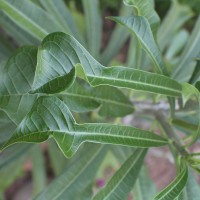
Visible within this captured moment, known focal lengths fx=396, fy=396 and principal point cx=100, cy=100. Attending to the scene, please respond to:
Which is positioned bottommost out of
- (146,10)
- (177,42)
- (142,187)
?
(177,42)

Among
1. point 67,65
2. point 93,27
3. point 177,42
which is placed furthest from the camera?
point 177,42

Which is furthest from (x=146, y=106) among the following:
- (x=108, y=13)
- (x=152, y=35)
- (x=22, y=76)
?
(x=108, y=13)

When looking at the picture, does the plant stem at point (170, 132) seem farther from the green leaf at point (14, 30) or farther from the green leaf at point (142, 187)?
the green leaf at point (14, 30)

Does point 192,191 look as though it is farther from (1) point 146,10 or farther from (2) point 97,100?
(1) point 146,10

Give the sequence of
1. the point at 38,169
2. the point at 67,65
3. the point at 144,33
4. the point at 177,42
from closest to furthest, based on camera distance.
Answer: the point at 67,65
the point at 144,33
the point at 38,169
the point at 177,42

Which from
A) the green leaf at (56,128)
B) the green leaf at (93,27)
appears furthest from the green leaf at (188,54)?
the green leaf at (56,128)

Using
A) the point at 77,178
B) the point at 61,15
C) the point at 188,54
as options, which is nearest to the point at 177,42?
the point at 188,54
